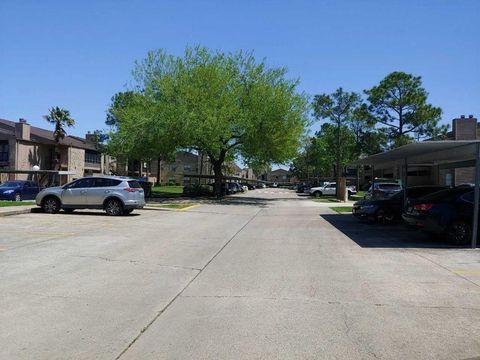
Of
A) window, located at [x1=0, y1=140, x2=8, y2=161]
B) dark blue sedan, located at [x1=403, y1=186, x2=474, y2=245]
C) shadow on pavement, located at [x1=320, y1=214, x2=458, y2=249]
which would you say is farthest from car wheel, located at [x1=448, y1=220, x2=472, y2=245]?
window, located at [x1=0, y1=140, x2=8, y2=161]

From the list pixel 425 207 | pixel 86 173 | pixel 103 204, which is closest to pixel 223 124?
pixel 103 204

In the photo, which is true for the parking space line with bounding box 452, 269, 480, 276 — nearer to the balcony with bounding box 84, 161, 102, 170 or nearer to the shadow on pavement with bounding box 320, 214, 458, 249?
the shadow on pavement with bounding box 320, 214, 458, 249

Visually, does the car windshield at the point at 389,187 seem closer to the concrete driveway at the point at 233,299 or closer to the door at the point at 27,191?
the concrete driveway at the point at 233,299

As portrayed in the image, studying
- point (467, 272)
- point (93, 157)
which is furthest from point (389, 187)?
point (93, 157)

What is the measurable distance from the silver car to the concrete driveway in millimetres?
7604

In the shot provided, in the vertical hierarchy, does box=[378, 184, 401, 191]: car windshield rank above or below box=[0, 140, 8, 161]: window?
below

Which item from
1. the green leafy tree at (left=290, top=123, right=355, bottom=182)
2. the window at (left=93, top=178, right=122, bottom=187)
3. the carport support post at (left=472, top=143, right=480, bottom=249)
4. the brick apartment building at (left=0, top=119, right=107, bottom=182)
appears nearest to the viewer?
the carport support post at (left=472, top=143, right=480, bottom=249)

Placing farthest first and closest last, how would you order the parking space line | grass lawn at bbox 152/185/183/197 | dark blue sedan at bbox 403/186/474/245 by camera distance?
grass lawn at bbox 152/185/183/197, dark blue sedan at bbox 403/186/474/245, the parking space line

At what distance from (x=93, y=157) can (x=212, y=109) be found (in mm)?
47430

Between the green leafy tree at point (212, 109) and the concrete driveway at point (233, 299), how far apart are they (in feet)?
69.8

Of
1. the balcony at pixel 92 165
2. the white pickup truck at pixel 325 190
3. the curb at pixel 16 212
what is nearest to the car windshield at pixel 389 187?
the curb at pixel 16 212

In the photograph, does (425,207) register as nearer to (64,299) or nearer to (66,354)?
(64,299)

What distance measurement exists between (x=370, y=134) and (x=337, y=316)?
57.2 metres

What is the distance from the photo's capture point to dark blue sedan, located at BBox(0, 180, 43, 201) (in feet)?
107
